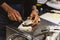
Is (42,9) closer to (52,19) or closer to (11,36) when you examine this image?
(52,19)

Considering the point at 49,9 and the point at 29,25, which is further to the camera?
the point at 49,9

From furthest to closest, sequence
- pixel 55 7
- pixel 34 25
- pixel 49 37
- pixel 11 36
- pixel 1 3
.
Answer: pixel 55 7 → pixel 1 3 → pixel 34 25 → pixel 11 36 → pixel 49 37

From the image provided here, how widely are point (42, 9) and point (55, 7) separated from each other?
0.13 meters

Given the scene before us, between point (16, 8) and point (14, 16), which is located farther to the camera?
point (16, 8)

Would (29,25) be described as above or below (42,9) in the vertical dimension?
above

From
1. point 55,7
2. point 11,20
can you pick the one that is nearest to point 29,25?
point 11,20

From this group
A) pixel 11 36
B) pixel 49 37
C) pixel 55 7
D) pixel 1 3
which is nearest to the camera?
pixel 49 37

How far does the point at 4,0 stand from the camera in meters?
1.28

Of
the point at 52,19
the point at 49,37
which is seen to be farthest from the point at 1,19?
the point at 49,37

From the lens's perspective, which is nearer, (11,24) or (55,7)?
(11,24)

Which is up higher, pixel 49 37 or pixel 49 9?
pixel 49 37

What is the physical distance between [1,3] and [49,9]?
53cm

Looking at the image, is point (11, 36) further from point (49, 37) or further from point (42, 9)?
point (42, 9)

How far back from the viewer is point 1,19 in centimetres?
128
